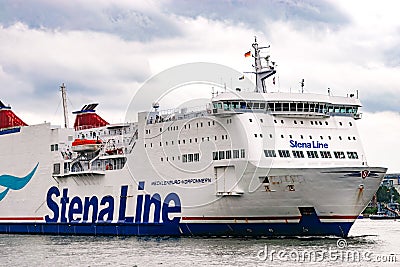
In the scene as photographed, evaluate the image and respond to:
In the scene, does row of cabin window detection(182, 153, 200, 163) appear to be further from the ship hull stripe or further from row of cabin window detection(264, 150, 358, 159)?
row of cabin window detection(264, 150, 358, 159)

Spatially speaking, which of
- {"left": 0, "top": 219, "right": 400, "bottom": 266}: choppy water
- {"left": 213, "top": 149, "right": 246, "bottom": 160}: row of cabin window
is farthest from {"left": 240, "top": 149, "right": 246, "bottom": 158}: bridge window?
{"left": 0, "top": 219, "right": 400, "bottom": 266}: choppy water

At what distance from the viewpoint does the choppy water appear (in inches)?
1093

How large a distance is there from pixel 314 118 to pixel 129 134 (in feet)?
31.7

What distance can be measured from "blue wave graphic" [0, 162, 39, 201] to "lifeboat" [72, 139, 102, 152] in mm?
4077

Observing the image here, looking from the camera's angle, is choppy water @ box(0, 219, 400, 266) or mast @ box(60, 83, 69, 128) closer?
choppy water @ box(0, 219, 400, 266)

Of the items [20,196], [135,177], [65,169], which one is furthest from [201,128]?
[20,196]

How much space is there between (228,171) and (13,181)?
17.0 meters

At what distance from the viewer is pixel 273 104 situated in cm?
3519

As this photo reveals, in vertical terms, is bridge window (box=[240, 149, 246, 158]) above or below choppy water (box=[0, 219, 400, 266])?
above

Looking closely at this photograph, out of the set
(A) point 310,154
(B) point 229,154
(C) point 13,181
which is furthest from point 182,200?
(C) point 13,181

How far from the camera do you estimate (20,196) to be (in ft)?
150

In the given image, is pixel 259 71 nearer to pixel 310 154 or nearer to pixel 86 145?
pixel 310 154

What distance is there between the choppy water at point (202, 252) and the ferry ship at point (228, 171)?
3.21 feet

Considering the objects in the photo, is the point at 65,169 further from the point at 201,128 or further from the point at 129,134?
the point at 201,128
